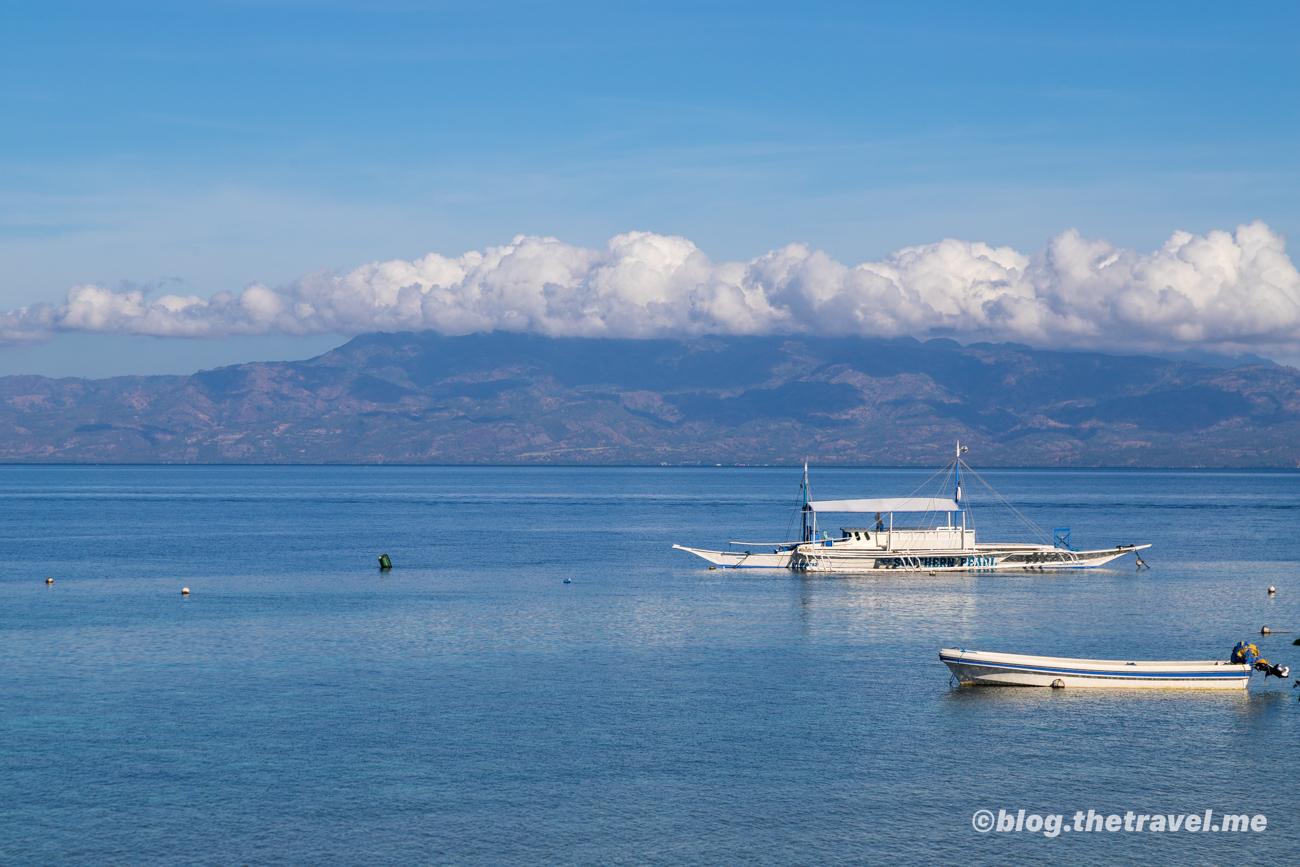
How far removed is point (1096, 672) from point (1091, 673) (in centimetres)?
35

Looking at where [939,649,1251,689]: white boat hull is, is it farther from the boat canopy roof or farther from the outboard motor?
the boat canopy roof

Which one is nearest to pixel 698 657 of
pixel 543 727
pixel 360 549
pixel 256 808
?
pixel 543 727

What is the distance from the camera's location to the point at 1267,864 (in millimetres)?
43969

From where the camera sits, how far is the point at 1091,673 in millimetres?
71938

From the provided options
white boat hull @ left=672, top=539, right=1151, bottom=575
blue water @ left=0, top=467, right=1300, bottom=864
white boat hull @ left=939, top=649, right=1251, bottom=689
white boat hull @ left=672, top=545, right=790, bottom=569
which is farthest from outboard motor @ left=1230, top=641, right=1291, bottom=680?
white boat hull @ left=672, top=545, right=790, bottom=569

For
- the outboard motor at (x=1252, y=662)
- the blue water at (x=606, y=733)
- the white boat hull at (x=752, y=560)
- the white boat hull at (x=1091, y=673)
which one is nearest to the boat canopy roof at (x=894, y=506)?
the white boat hull at (x=752, y=560)

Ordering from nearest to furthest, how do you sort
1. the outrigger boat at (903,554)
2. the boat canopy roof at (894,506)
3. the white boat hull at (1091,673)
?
1. the white boat hull at (1091,673)
2. the outrigger boat at (903,554)
3. the boat canopy roof at (894,506)

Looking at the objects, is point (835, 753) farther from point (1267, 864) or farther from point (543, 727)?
point (1267, 864)

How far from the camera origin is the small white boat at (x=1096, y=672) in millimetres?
71875

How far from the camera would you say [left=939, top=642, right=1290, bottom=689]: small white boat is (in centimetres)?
7188

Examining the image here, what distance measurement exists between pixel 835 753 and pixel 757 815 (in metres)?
9.89

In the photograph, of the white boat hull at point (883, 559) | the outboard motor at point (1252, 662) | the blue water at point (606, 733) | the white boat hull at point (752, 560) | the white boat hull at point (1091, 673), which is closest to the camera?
the blue water at point (606, 733)

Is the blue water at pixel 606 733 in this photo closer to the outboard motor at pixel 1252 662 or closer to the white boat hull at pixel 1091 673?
the outboard motor at pixel 1252 662

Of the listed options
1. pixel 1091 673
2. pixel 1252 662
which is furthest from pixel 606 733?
pixel 1252 662
